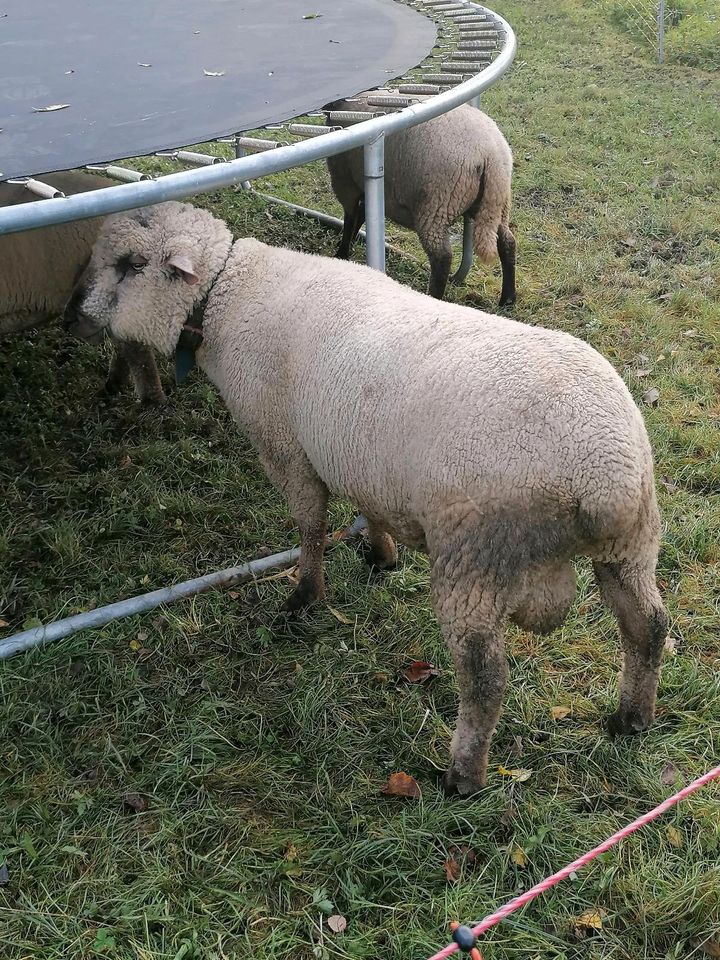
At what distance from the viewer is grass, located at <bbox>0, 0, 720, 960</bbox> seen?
238 cm

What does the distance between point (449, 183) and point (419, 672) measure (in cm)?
352

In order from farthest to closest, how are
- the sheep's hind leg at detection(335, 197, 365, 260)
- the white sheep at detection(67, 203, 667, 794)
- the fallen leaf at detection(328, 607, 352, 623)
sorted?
the sheep's hind leg at detection(335, 197, 365, 260) → the fallen leaf at detection(328, 607, 352, 623) → the white sheep at detection(67, 203, 667, 794)

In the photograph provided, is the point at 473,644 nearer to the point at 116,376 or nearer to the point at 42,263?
the point at 42,263

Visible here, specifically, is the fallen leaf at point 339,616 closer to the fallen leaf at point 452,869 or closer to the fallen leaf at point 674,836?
the fallen leaf at point 452,869

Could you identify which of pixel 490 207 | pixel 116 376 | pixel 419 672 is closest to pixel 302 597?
pixel 419 672

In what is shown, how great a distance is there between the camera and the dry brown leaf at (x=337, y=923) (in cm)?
237

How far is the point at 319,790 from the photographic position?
277 cm

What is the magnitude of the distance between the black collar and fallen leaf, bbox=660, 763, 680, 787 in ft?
7.96

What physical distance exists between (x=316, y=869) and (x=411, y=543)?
112 cm

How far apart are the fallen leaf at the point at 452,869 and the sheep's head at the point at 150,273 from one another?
88.9 inches

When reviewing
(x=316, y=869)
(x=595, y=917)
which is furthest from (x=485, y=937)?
(x=316, y=869)

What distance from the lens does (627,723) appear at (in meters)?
2.83

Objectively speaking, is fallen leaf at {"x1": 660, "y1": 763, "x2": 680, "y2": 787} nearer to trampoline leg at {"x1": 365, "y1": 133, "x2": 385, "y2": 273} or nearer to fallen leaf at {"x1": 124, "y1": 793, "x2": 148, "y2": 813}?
fallen leaf at {"x1": 124, "y1": 793, "x2": 148, "y2": 813}

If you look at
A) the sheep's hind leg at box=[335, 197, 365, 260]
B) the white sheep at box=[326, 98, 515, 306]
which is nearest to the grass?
the white sheep at box=[326, 98, 515, 306]
